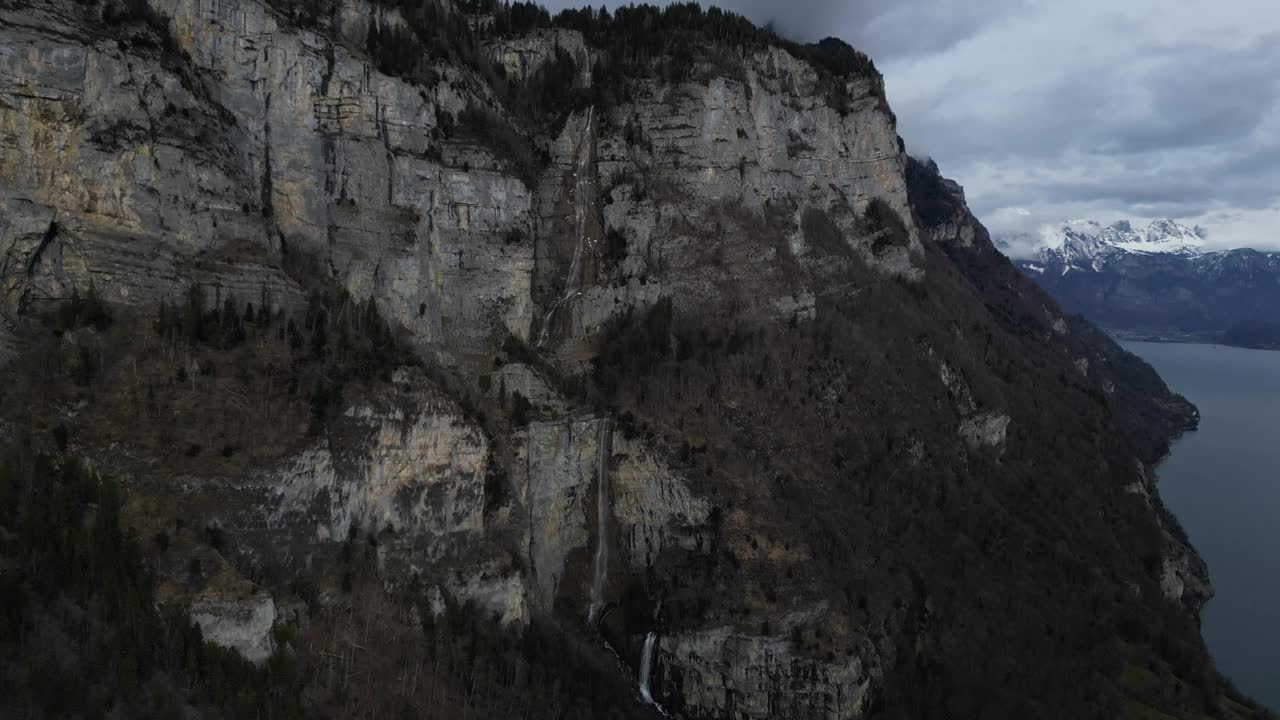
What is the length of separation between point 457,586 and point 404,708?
758 cm

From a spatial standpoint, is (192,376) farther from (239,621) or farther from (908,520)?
(908,520)

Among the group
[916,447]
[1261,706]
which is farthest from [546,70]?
[1261,706]

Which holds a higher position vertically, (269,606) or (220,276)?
(220,276)

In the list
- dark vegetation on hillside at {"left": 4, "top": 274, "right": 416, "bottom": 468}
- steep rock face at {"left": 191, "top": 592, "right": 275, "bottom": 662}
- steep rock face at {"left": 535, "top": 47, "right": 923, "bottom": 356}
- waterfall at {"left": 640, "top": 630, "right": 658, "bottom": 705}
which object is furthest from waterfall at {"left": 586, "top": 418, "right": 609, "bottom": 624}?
steep rock face at {"left": 191, "top": 592, "right": 275, "bottom": 662}

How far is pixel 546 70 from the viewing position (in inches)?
2616

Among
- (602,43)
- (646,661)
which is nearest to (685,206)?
(602,43)

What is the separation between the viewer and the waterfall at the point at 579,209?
206 feet

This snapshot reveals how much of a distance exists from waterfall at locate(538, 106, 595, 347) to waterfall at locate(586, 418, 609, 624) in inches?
394

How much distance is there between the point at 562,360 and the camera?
61094 mm

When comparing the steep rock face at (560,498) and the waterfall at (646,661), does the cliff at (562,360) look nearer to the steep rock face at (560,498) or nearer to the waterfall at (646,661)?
the steep rock face at (560,498)

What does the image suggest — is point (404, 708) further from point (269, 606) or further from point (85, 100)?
point (85, 100)

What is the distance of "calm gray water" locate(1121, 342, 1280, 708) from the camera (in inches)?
2724

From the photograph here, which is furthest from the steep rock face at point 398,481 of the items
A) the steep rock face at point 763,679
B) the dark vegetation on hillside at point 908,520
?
the steep rock face at point 763,679

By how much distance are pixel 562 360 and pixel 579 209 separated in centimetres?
1206
